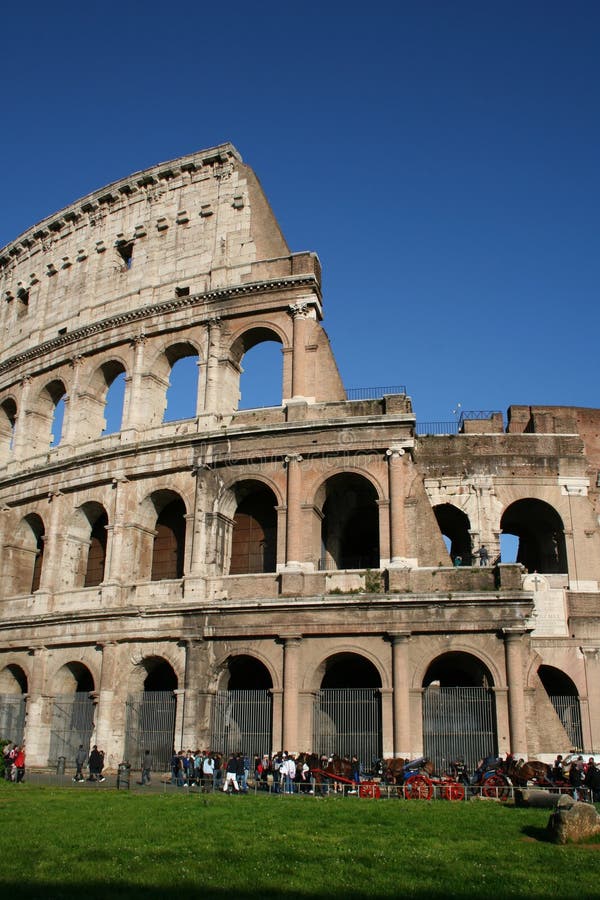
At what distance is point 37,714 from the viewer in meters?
22.2

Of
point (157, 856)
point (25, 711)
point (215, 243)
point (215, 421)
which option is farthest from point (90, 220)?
point (157, 856)

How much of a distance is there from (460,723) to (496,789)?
299 centimetres

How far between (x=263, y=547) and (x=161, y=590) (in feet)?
9.52

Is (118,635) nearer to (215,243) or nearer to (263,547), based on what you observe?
(263,547)

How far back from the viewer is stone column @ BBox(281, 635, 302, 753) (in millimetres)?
18641

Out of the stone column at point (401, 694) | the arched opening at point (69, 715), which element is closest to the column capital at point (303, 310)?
the stone column at point (401, 694)

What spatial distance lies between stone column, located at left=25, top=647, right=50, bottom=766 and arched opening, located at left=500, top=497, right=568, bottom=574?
14.0 meters

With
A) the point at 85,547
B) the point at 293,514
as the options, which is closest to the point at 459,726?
the point at 293,514

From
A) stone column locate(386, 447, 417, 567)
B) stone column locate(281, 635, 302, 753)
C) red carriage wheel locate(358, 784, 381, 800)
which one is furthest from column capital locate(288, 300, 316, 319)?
red carriage wheel locate(358, 784, 381, 800)

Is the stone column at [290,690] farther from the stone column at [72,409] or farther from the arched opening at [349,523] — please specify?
the stone column at [72,409]

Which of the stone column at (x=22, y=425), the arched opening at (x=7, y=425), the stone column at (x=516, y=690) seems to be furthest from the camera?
the arched opening at (x=7, y=425)

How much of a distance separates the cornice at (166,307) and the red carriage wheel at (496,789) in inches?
518

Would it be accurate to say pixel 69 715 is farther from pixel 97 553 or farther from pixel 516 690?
pixel 516 690

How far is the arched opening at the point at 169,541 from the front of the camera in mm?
22953
